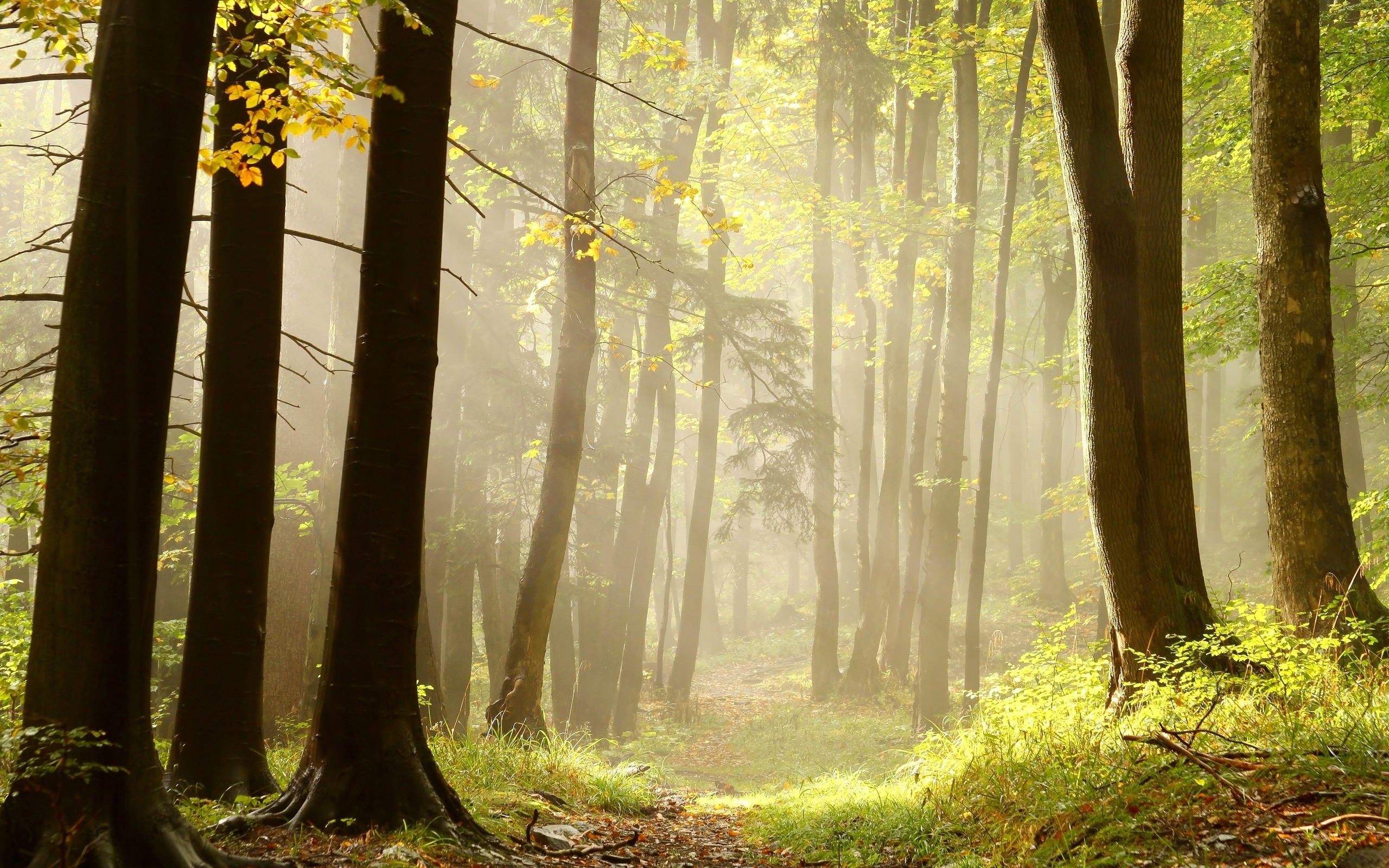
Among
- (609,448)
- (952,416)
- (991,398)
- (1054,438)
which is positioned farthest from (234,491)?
(1054,438)

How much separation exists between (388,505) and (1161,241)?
588 cm

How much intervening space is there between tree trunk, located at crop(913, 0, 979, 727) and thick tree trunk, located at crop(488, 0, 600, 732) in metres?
5.77

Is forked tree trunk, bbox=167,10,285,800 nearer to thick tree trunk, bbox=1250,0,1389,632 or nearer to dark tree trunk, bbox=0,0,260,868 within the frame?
dark tree trunk, bbox=0,0,260,868

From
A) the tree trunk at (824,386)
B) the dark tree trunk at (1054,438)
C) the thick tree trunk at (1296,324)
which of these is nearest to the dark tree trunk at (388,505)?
the thick tree trunk at (1296,324)

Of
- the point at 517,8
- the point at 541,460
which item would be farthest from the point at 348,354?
the point at 517,8

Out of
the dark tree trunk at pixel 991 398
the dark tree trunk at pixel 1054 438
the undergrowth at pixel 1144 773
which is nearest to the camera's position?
the undergrowth at pixel 1144 773

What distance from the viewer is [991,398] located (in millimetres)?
11445

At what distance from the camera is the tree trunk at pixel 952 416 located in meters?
11.9

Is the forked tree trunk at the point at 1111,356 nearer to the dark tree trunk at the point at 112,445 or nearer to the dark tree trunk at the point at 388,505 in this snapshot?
the dark tree trunk at the point at 388,505

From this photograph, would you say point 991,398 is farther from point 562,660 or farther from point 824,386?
point 562,660

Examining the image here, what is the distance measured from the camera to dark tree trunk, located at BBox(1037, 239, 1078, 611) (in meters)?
19.8

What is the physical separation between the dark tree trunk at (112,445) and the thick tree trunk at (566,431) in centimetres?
482

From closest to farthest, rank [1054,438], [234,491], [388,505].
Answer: [388,505]
[234,491]
[1054,438]

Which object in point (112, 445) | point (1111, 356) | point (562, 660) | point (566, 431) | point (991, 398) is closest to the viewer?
point (112, 445)
